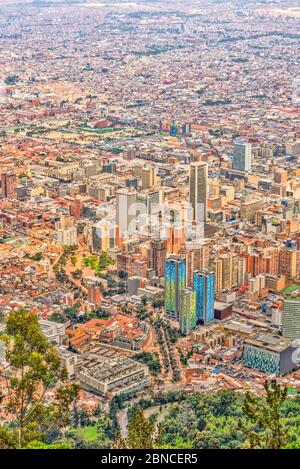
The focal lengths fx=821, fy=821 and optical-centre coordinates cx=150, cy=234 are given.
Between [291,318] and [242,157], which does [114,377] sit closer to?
[291,318]

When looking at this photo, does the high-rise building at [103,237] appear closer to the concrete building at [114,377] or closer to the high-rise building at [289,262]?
→ the high-rise building at [289,262]

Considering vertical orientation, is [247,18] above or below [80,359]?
above

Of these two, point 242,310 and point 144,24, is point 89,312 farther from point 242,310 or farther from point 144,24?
point 144,24

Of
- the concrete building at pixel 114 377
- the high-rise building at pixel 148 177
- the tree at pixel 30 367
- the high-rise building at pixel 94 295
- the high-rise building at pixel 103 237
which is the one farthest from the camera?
the high-rise building at pixel 148 177

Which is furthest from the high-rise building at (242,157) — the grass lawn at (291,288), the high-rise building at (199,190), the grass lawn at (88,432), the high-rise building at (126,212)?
the grass lawn at (88,432)

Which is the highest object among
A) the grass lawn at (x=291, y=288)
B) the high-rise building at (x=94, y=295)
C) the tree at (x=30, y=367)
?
the tree at (x=30, y=367)

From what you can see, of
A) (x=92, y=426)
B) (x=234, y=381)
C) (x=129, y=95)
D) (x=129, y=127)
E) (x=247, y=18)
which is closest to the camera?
(x=92, y=426)

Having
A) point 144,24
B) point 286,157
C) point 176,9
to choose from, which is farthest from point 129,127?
point 176,9
